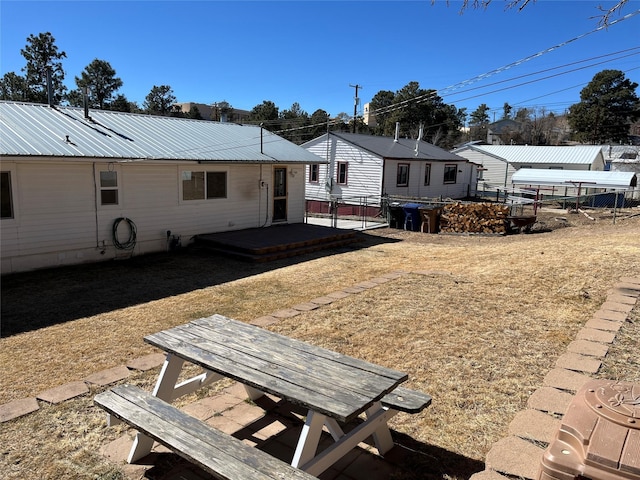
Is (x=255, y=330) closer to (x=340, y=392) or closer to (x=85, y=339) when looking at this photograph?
(x=340, y=392)

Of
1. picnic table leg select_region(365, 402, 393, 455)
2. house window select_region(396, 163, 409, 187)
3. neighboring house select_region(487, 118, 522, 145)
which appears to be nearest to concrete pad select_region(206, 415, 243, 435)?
picnic table leg select_region(365, 402, 393, 455)

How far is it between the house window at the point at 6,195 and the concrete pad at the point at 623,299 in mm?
9982

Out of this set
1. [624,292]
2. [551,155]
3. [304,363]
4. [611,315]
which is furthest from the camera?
[551,155]

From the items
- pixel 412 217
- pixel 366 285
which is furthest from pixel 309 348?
pixel 412 217

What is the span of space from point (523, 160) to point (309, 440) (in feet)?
114

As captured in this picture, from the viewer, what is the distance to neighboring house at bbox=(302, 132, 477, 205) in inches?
861

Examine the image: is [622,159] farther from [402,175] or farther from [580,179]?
[402,175]

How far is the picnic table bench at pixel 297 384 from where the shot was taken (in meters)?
2.41

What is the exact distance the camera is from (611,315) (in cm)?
533

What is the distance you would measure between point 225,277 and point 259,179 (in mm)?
5019

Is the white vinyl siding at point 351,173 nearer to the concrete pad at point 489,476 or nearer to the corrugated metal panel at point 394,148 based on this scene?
the corrugated metal panel at point 394,148

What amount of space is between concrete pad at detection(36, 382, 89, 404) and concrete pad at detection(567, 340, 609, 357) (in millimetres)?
4533

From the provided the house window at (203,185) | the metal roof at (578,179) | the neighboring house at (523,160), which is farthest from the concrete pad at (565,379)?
the neighboring house at (523,160)

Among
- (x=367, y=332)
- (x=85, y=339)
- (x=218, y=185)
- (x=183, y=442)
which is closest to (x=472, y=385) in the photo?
(x=367, y=332)
